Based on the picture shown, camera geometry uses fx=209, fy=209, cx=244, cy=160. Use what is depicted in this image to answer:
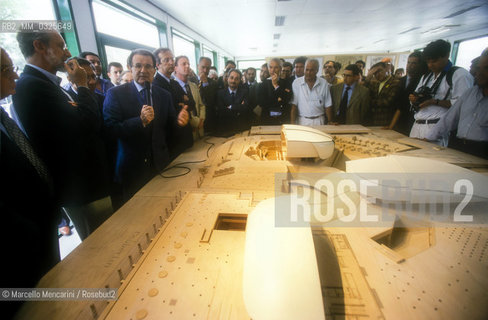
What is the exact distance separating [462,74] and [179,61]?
3.39 meters

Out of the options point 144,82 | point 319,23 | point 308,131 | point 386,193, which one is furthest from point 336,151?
point 319,23

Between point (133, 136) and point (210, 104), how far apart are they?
1.80 m

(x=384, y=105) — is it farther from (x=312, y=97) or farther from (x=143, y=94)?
(x=143, y=94)

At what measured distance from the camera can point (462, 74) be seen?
7.60 ft

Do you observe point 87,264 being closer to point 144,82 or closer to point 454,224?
point 454,224

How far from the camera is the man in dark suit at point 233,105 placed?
124 inches

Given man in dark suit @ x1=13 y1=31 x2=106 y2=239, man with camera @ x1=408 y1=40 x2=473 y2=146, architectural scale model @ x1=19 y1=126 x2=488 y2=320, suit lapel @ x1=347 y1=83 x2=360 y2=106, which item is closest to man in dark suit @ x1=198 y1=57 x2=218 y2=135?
man in dark suit @ x1=13 y1=31 x2=106 y2=239

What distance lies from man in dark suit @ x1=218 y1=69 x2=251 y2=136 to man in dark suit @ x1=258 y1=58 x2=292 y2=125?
369 millimetres

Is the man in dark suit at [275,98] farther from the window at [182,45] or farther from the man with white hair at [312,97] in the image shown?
the window at [182,45]

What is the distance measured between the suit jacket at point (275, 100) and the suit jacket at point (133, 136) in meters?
1.95

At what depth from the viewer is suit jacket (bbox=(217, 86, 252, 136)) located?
10.3ft

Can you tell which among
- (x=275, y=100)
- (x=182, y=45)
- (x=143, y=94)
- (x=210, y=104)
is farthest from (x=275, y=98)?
(x=182, y=45)

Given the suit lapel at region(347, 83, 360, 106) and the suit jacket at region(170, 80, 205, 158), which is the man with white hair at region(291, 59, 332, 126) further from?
the suit jacket at region(170, 80, 205, 158)

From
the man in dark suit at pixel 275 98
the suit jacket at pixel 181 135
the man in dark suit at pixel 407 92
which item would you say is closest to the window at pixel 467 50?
the man in dark suit at pixel 407 92
